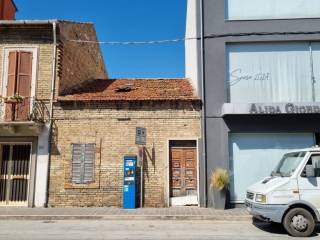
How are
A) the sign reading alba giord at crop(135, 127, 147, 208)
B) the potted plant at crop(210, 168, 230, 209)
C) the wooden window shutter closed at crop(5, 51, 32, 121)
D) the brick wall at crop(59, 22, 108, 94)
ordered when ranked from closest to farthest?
1. the potted plant at crop(210, 168, 230, 209)
2. the sign reading alba giord at crop(135, 127, 147, 208)
3. the wooden window shutter closed at crop(5, 51, 32, 121)
4. the brick wall at crop(59, 22, 108, 94)

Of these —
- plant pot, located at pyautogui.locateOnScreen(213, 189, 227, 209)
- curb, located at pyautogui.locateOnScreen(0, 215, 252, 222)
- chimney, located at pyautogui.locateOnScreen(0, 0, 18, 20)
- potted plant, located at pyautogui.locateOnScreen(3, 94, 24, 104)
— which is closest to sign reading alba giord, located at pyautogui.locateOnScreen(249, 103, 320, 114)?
plant pot, located at pyautogui.locateOnScreen(213, 189, 227, 209)

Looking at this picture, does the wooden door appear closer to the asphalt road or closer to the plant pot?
the plant pot

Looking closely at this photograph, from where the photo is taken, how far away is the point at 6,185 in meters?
13.5

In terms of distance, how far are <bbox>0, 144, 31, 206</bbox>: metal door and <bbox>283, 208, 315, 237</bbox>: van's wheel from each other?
9.23 m

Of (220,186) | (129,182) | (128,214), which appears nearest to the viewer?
(128,214)

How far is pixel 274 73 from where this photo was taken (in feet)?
45.0

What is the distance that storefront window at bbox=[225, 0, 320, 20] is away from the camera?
13.9 meters

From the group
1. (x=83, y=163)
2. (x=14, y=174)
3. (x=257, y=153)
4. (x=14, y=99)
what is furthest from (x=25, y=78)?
(x=257, y=153)

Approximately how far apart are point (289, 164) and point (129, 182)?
569cm

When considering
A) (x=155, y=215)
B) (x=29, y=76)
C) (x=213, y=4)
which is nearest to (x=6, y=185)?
(x=29, y=76)

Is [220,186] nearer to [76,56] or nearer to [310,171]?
[310,171]

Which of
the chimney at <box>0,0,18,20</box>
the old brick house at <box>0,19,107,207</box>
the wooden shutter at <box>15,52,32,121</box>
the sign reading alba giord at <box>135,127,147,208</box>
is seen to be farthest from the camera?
the chimney at <box>0,0,18,20</box>

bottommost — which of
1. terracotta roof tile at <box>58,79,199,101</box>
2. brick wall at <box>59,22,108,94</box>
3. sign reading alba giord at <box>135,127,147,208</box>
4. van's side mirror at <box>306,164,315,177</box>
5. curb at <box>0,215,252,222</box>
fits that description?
curb at <box>0,215,252,222</box>

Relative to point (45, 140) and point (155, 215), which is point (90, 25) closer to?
point (45, 140)
